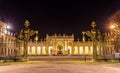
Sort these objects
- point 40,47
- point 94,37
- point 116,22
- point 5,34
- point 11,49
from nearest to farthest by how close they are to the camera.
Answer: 1. point 94,37
2. point 116,22
3. point 5,34
4. point 11,49
5. point 40,47

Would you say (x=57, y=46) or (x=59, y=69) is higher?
(x=57, y=46)

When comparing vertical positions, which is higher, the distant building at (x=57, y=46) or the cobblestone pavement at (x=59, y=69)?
the distant building at (x=57, y=46)

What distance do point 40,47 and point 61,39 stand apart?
10528 mm

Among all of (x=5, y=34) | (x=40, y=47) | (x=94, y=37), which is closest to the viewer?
(x=94, y=37)

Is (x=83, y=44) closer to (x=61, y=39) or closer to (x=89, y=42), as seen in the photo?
(x=89, y=42)

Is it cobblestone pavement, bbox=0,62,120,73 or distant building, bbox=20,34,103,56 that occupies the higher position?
distant building, bbox=20,34,103,56

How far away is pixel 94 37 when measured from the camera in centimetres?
4119

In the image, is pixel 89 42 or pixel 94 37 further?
pixel 89 42

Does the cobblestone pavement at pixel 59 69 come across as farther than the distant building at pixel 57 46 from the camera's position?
No

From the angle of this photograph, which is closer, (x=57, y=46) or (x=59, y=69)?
(x=59, y=69)

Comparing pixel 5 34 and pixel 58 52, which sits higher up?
pixel 5 34

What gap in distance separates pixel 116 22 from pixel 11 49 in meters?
49.2

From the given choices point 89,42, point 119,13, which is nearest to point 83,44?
point 89,42

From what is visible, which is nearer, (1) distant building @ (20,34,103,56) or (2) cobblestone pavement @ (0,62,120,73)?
(2) cobblestone pavement @ (0,62,120,73)
